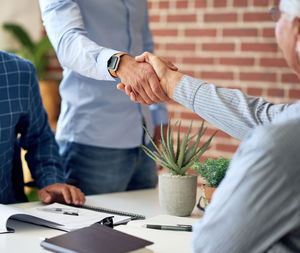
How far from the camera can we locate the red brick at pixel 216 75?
10.4 ft

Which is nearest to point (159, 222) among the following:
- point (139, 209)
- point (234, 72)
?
point (139, 209)

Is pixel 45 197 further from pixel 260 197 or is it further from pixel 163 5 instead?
pixel 163 5

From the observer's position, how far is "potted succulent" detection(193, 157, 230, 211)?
4.86 feet

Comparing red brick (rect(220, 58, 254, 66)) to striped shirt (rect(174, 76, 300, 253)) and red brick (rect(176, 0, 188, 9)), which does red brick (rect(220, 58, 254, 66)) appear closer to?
red brick (rect(176, 0, 188, 9))

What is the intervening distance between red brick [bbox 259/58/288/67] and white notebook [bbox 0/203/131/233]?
1.78 m

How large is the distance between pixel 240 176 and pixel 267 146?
7 cm

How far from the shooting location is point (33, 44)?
5504 mm

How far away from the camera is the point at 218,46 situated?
125 inches

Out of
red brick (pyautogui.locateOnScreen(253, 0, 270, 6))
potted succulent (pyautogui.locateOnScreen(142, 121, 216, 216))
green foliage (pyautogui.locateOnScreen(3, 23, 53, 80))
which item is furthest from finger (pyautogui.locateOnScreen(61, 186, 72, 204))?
green foliage (pyautogui.locateOnScreen(3, 23, 53, 80))

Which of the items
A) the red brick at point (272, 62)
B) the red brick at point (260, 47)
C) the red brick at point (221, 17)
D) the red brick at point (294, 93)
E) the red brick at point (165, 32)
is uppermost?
the red brick at point (221, 17)

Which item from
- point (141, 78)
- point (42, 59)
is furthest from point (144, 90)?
point (42, 59)

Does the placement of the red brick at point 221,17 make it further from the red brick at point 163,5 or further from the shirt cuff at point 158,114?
the shirt cuff at point 158,114

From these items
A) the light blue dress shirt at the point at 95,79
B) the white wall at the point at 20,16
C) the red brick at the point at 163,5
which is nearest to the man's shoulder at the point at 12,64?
the light blue dress shirt at the point at 95,79

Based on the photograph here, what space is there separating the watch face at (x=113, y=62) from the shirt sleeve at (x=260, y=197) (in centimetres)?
99
